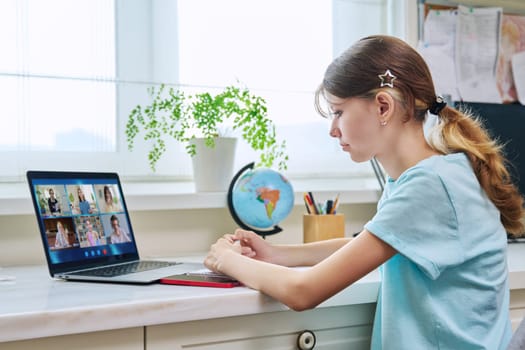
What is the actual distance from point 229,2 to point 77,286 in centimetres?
107

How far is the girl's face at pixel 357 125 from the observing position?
3.81ft

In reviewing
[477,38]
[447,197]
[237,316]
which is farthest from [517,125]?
[237,316]

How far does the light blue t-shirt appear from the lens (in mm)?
1011

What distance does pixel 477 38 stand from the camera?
6.76 feet

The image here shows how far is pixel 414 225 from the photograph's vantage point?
1011 millimetres

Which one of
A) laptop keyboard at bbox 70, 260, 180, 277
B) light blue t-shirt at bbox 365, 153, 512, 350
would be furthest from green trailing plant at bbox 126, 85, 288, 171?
light blue t-shirt at bbox 365, 153, 512, 350

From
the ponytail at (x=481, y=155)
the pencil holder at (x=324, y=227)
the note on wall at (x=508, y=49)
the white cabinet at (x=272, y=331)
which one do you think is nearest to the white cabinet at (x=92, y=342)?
the white cabinet at (x=272, y=331)

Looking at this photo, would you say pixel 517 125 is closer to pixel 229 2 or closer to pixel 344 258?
pixel 229 2

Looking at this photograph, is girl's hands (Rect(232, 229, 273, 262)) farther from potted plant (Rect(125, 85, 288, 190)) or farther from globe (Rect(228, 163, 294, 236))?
potted plant (Rect(125, 85, 288, 190))

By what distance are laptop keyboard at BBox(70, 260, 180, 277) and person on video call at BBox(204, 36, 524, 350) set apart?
6.5 inches

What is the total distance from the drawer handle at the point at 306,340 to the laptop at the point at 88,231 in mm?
261

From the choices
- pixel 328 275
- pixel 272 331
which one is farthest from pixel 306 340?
pixel 328 275

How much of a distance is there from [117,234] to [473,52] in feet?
4.21

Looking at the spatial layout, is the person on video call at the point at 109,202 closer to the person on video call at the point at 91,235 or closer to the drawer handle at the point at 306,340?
the person on video call at the point at 91,235
